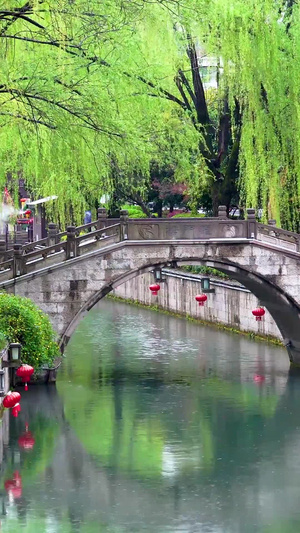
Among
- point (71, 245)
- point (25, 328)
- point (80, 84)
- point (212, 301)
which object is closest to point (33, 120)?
point (80, 84)

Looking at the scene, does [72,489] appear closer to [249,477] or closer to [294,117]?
[249,477]

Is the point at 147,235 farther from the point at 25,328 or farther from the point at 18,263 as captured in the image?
the point at 25,328

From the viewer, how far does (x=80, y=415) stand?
30312mm

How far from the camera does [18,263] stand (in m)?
32.7

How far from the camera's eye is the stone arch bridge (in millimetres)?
32812

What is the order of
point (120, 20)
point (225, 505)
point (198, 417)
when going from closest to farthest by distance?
1. point (225, 505)
2. point (120, 20)
3. point (198, 417)

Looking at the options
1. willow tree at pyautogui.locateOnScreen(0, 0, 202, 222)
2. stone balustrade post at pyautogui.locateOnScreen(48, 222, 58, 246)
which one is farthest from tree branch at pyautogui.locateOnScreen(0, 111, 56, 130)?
stone balustrade post at pyautogui.locateOnScreen(48, 222, 58, 246)

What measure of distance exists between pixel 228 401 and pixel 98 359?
7.90 meters

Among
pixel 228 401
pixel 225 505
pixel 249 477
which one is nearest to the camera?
pixel 225 505

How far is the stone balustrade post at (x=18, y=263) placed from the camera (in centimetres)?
3253

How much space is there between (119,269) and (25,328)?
3930mm

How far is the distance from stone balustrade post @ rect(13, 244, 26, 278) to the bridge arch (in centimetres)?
180

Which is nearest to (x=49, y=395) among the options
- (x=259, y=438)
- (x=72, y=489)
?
(x=259, y=438)

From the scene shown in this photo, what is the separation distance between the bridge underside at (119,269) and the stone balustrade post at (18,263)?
179mm
